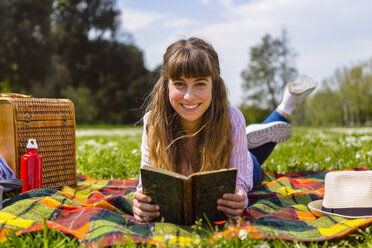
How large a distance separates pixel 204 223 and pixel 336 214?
0.88 meters

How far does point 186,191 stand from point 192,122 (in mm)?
844

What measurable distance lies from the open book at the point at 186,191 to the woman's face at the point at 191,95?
59 cm

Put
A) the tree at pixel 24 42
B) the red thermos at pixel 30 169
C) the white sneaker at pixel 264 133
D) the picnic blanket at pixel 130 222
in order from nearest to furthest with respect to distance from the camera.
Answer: the picnic blanket at pixel 130 222 < the red thermos at pixel 30 169 < the white sneaker at pixel 264 133 < the tree at pixel 24 42

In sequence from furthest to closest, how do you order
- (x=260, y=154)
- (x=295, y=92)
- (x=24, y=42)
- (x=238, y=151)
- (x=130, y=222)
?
(x=24, y=42)
(x=295, y=92)
(x=260, y=154)
(x=238, y=151)
(x=130, y=222)

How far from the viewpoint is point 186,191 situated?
6.81 ft

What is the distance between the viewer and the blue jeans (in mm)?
3764

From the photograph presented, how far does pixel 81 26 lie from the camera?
28.4m

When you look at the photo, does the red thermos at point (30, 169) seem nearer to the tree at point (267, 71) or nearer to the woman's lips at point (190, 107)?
the woman's lips at point (190, 107)

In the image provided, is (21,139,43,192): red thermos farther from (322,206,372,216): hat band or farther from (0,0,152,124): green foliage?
(0,0,152,124): green foliage

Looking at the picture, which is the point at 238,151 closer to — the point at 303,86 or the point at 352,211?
the point at 352,211

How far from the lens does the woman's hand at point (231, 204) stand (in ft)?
7.27

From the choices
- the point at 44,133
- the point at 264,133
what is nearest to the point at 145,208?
the point at 44,133

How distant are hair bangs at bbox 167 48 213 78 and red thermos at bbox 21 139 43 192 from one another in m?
1.48

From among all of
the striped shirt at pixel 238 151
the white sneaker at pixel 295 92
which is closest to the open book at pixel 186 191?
the striped shirt at pixel 238 151
